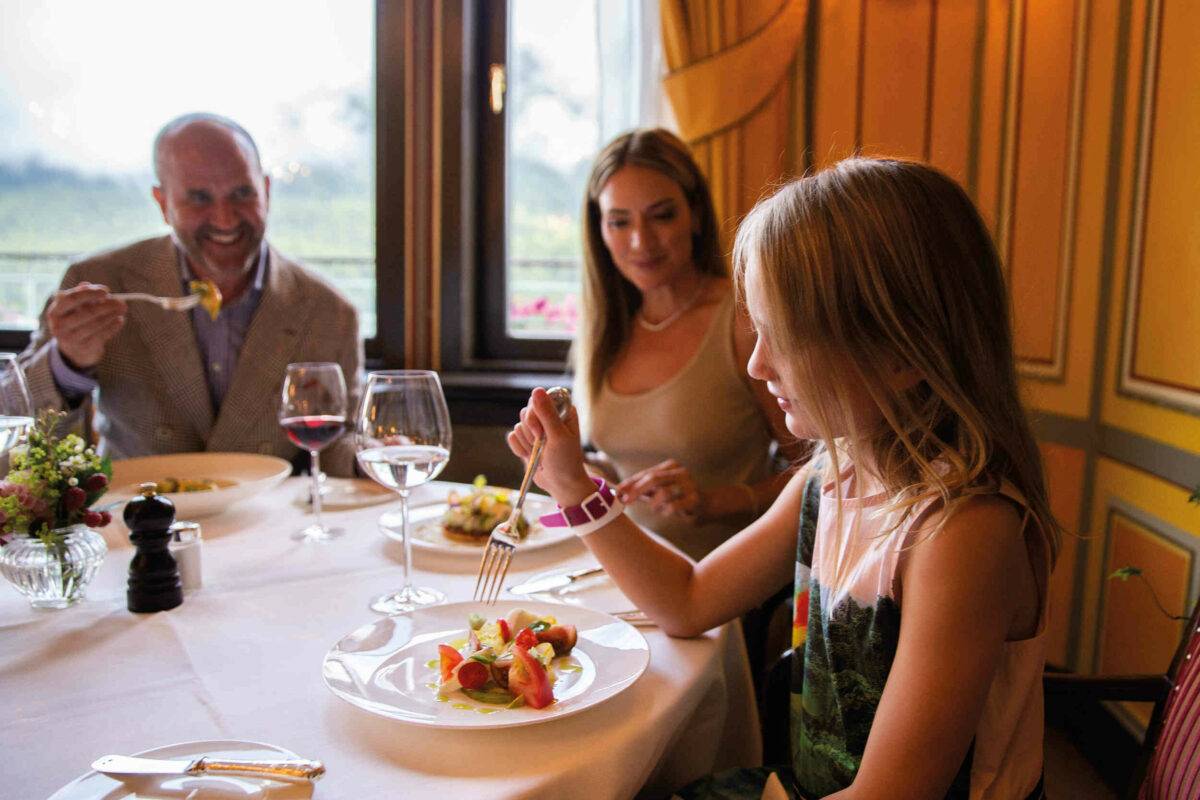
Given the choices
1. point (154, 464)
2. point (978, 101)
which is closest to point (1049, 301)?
point (978, 101)

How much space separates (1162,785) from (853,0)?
7.41 ft

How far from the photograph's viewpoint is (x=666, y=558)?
1.07m

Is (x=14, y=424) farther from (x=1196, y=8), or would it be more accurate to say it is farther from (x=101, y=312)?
(x=1196, y=8)

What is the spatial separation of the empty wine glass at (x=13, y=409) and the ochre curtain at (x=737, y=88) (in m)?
1.88

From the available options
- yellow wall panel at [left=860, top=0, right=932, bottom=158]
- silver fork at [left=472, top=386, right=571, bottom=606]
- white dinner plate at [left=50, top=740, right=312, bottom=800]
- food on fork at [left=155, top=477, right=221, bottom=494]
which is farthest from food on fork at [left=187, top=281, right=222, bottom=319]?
yellow wall panel at [left=860, top=0, right=932, bottom=158]

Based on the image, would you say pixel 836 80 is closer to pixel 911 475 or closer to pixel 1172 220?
pixel 1172 220

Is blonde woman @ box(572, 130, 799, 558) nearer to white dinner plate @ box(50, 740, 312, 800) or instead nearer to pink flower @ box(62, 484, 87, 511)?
pink flower @ box(62, 484, 87, 511)

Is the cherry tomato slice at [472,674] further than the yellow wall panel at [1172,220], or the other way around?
the yellow wall panel at [1172,220]

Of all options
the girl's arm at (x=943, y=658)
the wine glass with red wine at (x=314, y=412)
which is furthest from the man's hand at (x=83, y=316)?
the girl's arm at (x=943, y=658)

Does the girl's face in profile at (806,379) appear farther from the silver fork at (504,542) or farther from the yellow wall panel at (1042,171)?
the yellow wall panel at (1042,171)

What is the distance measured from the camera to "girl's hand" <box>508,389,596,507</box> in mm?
1030

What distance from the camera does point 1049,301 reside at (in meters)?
2.36

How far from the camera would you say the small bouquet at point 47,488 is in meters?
0.96

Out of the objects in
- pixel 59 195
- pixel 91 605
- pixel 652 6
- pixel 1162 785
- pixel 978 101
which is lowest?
pixel 1162 785
